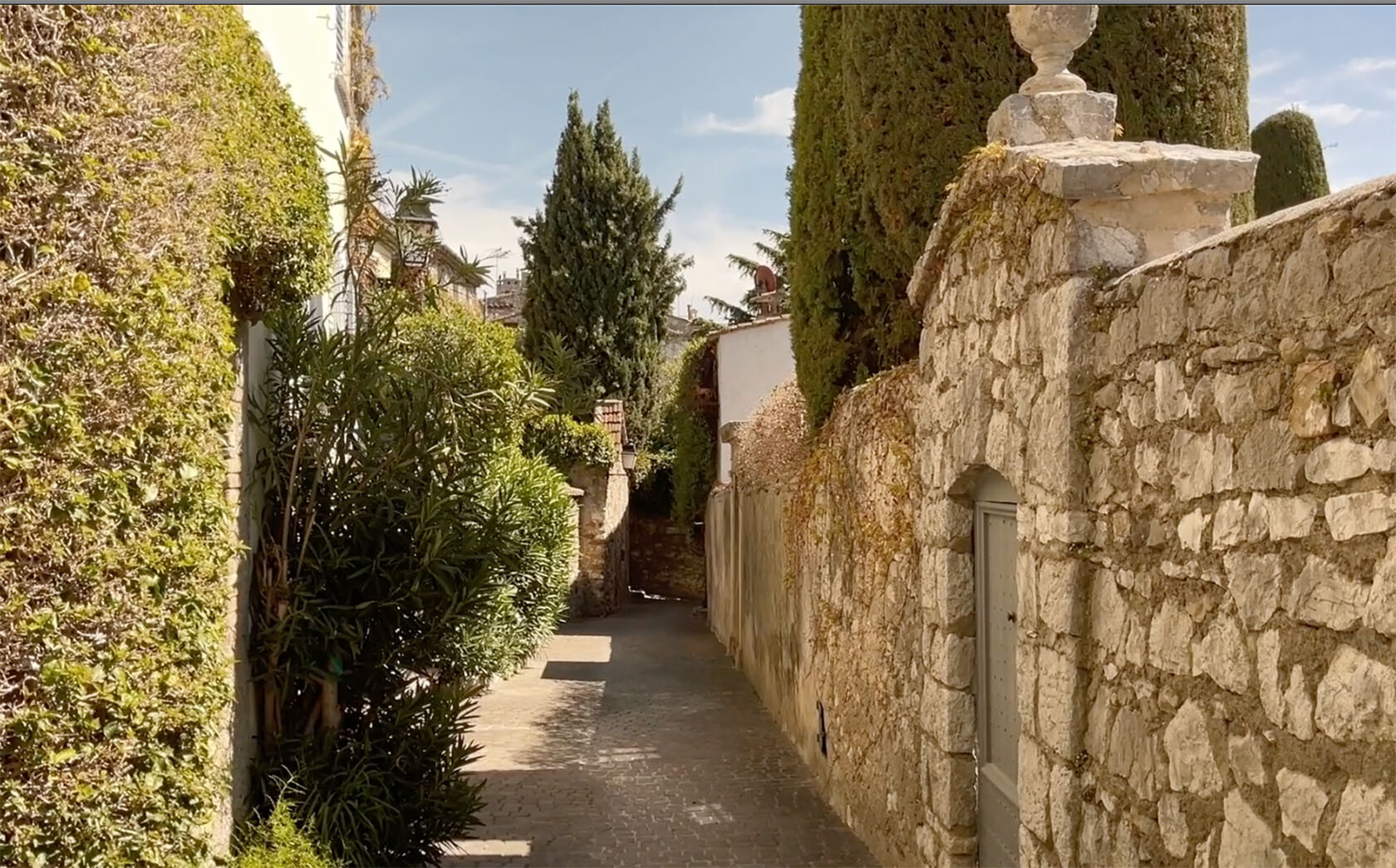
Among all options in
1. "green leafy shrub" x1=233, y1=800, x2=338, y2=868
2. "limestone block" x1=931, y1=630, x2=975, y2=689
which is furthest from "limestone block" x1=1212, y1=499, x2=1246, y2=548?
"green leafy shrub" x1=233, y1=800, x2=338, y2=868

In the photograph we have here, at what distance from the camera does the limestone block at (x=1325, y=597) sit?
208 centimetres

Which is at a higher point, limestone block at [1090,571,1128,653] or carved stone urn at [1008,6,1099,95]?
carved stone urn at [1008,6,1099,95]

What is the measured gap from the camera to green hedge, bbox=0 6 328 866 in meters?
2.90

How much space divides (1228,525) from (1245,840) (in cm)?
73

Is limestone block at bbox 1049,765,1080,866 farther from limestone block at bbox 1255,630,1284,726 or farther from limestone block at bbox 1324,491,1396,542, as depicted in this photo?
limestone block at bbox 1324,491,1396,542

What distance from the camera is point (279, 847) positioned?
502 cm

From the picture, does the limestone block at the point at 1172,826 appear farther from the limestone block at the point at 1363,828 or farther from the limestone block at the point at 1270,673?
the limestone block at the point at 1363,828

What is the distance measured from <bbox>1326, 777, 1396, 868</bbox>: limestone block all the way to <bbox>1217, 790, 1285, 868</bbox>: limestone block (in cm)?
23

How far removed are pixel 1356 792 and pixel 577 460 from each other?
19.1 m

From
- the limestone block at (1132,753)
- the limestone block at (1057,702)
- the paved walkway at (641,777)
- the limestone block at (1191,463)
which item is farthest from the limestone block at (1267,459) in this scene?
the paved walkway at (641,777)

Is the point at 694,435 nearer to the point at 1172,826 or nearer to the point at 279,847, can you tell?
the point at 279,847

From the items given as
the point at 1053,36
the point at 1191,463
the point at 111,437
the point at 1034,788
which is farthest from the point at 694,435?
the point at 1191,463

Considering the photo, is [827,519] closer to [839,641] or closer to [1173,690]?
[839,641]

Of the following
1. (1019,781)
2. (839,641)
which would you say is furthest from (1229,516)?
(839,641)
